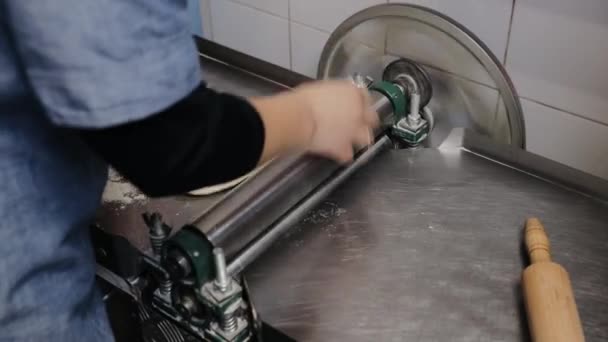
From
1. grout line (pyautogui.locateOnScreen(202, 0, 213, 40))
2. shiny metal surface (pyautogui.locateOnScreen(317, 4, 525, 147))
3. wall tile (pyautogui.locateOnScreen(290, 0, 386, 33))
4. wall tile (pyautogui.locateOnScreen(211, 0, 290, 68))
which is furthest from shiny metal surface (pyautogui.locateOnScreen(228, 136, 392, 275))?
grout line (pyautogui.locateOnScreen(202, 0, 213, 40))

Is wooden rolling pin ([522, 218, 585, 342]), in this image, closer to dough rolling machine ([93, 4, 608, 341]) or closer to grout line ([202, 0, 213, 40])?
dough rolling machine ([93, 4, 608, 341])

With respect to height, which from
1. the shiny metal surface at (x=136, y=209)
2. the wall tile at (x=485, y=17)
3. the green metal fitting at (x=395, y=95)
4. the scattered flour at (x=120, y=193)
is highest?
the wall tile at (x=485, y=17)

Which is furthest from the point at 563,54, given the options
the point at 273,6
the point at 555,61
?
the point at 273,6

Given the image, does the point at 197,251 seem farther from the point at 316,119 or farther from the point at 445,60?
the point at 445,60

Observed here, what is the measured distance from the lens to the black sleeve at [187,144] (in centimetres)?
40

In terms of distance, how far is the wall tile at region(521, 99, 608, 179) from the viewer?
75 cm

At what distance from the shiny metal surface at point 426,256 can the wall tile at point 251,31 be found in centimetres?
34

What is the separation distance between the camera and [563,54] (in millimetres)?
723

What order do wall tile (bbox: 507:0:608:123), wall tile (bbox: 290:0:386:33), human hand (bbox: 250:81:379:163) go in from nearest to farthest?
human hand (bbox: 250:81:379:163)
wall tile (bbox: 507:0:608:123)
wall tile (bbox: 290:0:386:33)

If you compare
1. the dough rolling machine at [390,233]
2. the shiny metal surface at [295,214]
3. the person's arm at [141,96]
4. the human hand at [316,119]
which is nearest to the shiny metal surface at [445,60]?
the dough rolling machine at [390,233]

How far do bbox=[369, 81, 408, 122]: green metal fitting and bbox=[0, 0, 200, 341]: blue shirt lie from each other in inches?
12.2

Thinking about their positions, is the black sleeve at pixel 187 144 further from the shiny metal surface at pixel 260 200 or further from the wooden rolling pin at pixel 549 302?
the wooden rolling pin at pixel 549 302

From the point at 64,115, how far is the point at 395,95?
412 millimetres

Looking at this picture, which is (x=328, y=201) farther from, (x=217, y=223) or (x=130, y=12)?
(x=130, y=12)
